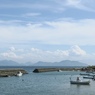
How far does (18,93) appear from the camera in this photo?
64062mm

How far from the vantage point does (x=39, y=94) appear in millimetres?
62625

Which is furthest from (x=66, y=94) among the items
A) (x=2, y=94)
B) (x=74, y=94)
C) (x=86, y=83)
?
(x=86, y=83)

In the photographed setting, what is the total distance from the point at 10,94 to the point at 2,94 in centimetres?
174

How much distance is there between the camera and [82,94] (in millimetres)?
63406

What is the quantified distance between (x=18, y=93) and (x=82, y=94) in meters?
13.7

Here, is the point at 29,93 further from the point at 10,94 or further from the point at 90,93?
the point at 90,93

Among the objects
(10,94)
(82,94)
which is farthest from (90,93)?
(10,94)

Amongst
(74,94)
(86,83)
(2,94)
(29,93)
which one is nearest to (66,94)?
(74,94)

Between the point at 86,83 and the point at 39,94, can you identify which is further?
the point at 86,83

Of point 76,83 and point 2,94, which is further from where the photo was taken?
point 76,83

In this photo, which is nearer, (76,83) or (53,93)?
(53,93)

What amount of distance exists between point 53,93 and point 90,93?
804cm

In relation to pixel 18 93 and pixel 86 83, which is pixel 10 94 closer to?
pixel 18 93

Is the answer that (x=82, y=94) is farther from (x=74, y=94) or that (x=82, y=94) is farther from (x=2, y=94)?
(x=2, y=94)
